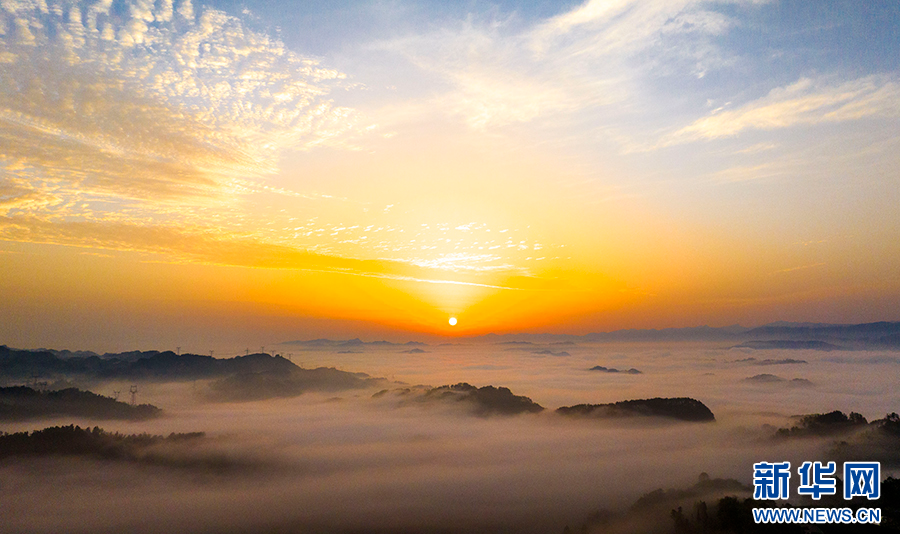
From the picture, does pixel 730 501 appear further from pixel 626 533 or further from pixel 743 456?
pixel 743 456

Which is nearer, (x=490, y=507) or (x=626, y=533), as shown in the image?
(x=626, y=533)

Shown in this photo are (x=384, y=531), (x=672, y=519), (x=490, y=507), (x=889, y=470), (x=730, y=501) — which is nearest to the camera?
(x=730, y=501)

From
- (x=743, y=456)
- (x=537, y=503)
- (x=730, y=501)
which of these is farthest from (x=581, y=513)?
(x=743, y=456)

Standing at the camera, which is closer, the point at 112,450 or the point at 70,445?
the point at 70,445

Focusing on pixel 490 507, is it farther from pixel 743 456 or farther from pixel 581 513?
pixel 743 456

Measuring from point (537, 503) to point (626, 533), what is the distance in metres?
35.8

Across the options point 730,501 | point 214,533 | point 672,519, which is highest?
point 730,501

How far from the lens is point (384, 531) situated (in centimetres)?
13575

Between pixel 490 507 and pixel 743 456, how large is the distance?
107 m

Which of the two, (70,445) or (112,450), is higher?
(70,445)

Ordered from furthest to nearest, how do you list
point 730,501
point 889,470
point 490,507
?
1. point 889,470
2. point 490,507
3. point 730,501

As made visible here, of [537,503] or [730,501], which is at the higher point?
[730,501]

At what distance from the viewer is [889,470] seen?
532 ft

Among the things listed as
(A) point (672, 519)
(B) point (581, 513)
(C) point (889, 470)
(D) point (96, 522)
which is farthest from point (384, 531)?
(C) point (889, 470)
